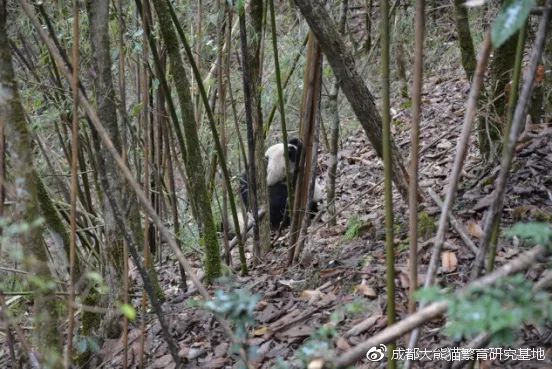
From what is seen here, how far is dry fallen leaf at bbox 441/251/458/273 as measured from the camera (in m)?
2.47

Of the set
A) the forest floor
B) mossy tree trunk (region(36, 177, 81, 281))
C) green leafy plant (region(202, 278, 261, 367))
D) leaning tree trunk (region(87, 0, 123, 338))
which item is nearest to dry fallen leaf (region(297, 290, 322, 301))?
the forest floor

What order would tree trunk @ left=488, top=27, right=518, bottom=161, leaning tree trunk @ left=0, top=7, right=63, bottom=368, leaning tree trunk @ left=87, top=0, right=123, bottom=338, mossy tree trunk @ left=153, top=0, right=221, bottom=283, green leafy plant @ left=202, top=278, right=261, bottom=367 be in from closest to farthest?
green leafy plant @ left=202, top=278, right=261, bottom=367
leaning tree trunk @ left=0, top=7, right=63, bottom=368
leaning tree trunk @ left=87, top=0, right=123, bottom=338
mossy tree trunk @ left=153, top=0, right=221, bottom=283
tree trunk @ left=488, top=27, right=518, bottom=161

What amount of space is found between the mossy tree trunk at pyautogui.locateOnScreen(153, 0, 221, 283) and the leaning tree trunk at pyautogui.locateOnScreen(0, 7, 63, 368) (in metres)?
1.09

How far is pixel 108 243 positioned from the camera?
8.80 feet

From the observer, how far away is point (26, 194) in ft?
5.44

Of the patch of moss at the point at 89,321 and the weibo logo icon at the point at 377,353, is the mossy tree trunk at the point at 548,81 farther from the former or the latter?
the patch of moss at the point at 89,321

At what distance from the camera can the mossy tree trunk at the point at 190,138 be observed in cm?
278

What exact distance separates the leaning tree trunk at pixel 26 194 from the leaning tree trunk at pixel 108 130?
0.55 metres

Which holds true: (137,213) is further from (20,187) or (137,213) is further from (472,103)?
(472,103)

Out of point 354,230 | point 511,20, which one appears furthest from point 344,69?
point 511,20

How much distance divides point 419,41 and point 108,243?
1856 mm

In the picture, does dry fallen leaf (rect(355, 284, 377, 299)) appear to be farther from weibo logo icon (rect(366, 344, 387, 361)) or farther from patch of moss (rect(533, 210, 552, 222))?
patch of moss (rect(533, 210, 552, 222))

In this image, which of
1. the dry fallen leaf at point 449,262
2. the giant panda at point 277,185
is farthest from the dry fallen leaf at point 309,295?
the giant panda at point 277,185

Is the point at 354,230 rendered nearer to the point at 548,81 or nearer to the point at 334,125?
the point at 334,125
